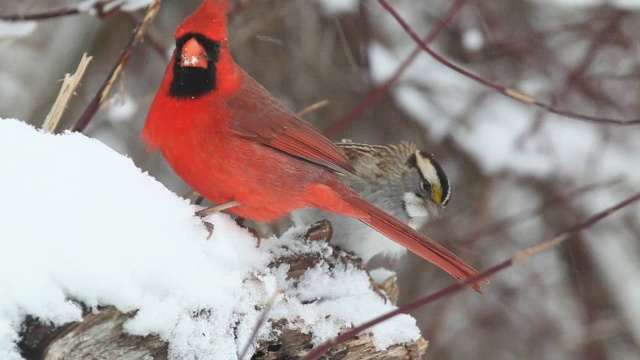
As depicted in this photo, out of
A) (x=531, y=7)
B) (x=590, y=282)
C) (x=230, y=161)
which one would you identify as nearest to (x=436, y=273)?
(x=590, y=282)

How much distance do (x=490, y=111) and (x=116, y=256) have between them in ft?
11.3

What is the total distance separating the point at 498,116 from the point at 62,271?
141 inches

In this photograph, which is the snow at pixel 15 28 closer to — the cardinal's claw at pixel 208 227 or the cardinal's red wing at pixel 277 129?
the cardinal's red wing at pixel 277 129

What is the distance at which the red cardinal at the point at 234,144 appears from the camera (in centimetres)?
246

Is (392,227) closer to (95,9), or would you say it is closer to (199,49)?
(199,49)

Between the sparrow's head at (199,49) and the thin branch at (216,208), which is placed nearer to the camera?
the thin branch at (216,208)

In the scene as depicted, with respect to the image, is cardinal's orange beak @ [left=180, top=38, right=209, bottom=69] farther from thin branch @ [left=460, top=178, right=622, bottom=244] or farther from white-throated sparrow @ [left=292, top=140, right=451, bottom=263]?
thin branch @ [left=460, top=178, right=622, bottom=244]

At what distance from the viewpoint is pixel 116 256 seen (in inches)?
66.5

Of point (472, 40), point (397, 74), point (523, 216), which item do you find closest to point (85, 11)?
point (397, 74)

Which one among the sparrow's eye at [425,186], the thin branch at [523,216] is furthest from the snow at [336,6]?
the thin branch at [523,216]

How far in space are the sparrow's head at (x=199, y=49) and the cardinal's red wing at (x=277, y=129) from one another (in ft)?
0.36

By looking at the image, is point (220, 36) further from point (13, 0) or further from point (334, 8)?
point (13, 0)

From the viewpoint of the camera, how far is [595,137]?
481 centimetres

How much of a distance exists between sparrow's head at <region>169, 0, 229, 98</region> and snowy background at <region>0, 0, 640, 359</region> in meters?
1.71
